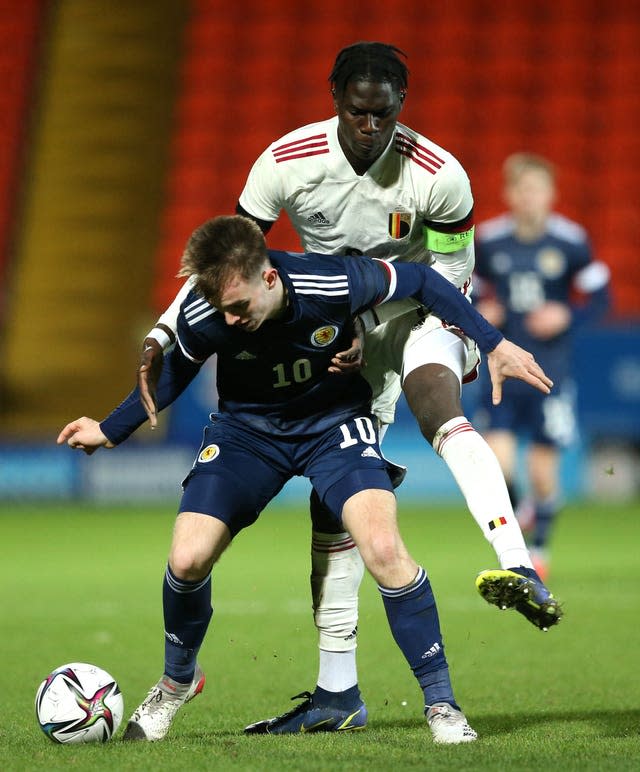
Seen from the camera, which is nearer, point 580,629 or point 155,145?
point 580,629

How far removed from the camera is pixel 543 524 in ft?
26.5

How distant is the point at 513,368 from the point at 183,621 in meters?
1.26

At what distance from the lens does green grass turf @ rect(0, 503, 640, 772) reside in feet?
12.5

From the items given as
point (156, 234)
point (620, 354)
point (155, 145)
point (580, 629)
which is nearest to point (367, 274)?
point (580, 629)

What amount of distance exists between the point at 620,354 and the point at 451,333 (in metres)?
8.11

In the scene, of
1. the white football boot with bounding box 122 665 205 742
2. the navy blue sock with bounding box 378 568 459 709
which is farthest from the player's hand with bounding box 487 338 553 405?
the white football boot with bounding box 122 665 205 742

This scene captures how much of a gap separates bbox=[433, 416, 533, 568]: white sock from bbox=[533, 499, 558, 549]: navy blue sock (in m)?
3.98

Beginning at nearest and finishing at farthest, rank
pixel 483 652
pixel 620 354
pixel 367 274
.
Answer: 1. pixel 367 274
2. pixel 483 652
3. pixel 620 354

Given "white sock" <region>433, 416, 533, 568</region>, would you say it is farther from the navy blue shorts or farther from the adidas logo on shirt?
the adidas logo on shirt

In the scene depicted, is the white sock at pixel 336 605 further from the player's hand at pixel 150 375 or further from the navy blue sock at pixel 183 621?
the player's hand at pixel 150 375

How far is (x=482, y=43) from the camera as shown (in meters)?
17.0

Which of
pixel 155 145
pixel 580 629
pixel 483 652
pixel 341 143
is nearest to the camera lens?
pixel 341 143

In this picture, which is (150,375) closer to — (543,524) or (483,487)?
(483,487)

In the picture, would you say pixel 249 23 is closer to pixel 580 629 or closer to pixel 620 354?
pixel 620 354
